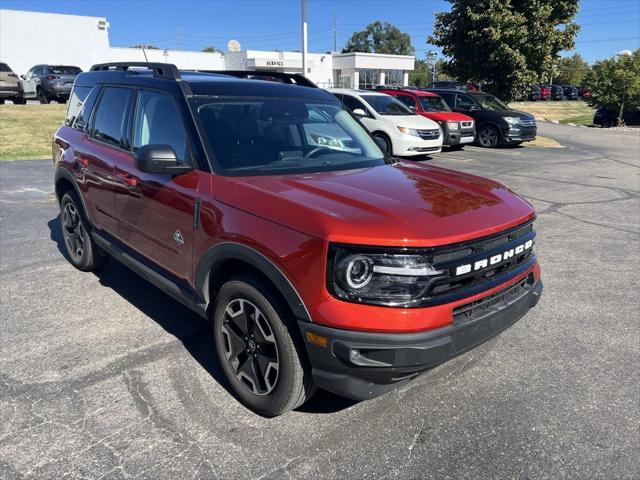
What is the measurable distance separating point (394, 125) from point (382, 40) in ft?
395

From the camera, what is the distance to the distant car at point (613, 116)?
90.7ft

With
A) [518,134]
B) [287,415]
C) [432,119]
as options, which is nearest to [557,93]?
[518,134]

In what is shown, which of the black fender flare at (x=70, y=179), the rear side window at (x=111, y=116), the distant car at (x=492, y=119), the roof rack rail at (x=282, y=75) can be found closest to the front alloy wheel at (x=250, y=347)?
the rear side window at (x=111, y=116)

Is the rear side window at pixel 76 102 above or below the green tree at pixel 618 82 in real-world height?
below

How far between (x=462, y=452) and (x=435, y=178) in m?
1.74

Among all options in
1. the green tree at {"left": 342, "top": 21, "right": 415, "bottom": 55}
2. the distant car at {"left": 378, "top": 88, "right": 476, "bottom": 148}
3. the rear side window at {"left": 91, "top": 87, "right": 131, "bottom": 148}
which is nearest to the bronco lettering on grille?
the rear side window at {"left": 91, "top": 87, "right": 131, "bottom": 148}

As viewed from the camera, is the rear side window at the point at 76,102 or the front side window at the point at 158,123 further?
the rear side window at the point at 76,102

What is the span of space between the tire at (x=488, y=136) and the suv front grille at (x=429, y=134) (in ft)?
13.6

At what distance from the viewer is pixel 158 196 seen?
135 inches

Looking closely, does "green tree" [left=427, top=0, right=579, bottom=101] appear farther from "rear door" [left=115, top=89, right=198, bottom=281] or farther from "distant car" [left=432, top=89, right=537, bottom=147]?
"rear door" [left=115, top=89, right=198, bottom=281]

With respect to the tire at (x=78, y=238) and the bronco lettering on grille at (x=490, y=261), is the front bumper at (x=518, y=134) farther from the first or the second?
the bronco lettering on grille at (x=490, y=261)

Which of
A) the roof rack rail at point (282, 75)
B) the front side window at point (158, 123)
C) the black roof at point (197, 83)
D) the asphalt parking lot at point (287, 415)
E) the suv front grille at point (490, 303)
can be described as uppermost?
the roof rack rail at point (282, 75)

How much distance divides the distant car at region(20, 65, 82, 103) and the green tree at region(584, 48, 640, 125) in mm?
26608

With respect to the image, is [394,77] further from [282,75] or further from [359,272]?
[359,272]
